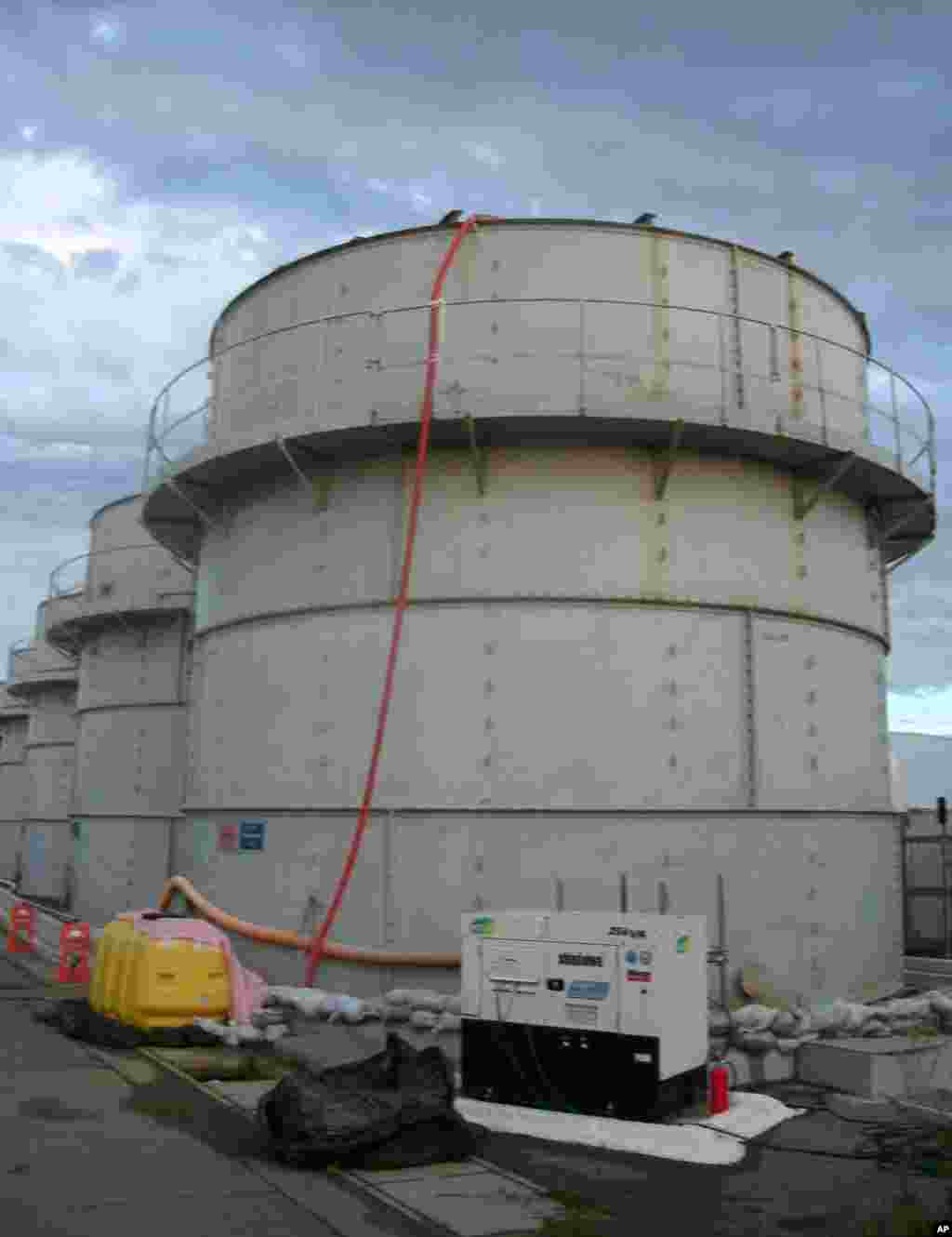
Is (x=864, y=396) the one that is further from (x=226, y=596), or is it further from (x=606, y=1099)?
(x=606, y=1099)

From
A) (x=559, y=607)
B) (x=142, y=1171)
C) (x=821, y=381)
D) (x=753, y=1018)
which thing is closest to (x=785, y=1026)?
(x=753, y=1018)

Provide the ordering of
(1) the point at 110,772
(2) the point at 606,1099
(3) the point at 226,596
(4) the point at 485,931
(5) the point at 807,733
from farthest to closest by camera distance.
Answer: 1. (1) the point at 110,772
2. (3) the point at 226,596
3. (5) the point at 807,733
4. (4) the point at 485,931
5. (2) the point at 606,1099

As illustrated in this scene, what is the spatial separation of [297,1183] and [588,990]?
309cm

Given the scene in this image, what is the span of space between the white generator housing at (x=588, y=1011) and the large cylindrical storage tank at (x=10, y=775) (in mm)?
38180

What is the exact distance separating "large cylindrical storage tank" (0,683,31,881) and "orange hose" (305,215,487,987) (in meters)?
35.2

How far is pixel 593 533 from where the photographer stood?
42.9 feet

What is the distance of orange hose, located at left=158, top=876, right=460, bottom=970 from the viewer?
12.4 meters

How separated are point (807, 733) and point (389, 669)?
4.73m

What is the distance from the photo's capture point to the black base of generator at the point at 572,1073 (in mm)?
9688

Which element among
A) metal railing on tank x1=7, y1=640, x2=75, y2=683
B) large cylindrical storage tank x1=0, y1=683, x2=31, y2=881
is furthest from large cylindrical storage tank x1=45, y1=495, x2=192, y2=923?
large cylindrical storage tank x1=0, y1=683, x2=31, y2=881

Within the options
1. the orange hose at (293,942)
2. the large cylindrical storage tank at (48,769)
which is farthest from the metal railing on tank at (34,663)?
the orange hose at (293,942)

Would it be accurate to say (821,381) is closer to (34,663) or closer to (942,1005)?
(942,1005)

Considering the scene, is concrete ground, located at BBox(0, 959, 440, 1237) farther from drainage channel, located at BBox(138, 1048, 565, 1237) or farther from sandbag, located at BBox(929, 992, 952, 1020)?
sandbag, located at BBox(929, 992, 952, 1020)

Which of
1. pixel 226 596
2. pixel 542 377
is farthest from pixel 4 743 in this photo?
pixel 542 377
